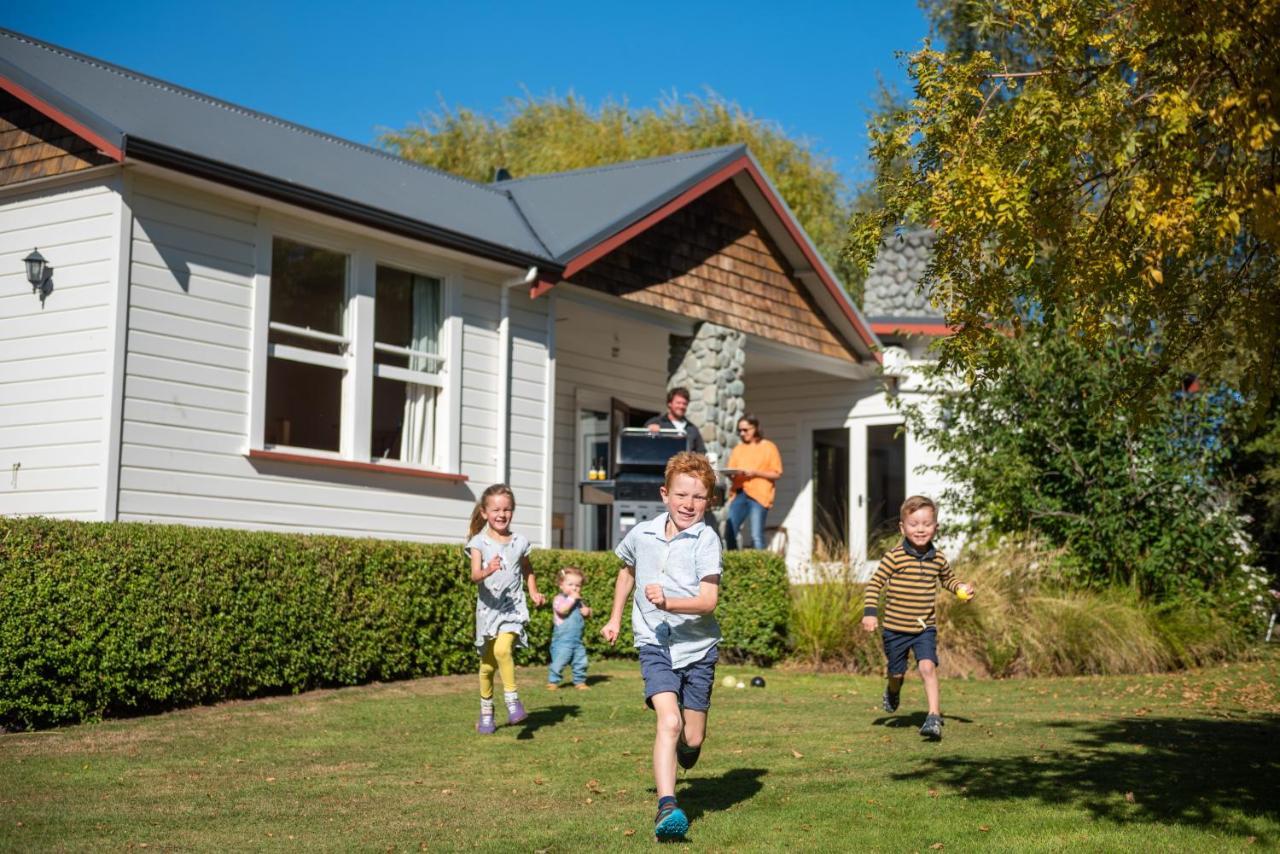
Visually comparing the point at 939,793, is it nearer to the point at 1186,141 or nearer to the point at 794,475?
the point at 1186,141

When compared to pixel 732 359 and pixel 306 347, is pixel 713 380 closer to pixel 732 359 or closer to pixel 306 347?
pixel 732 359

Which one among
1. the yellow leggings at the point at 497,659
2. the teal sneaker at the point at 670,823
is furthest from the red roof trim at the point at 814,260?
the teal sneaker at the point at 670,823

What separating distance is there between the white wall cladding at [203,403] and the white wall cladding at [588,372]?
15.1 feet

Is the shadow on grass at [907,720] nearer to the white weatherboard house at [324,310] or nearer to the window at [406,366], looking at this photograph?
the white weatherboard house at [324,310]

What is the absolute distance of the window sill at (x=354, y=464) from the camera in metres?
12.3

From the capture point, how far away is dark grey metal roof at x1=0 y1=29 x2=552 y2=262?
37.9 ft

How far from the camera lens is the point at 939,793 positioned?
6.75 meters

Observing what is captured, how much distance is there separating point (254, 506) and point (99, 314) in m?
2.11

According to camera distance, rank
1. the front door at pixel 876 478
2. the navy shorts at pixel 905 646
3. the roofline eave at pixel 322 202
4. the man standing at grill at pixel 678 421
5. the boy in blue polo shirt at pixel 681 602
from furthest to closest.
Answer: the front door at pixel 876 478 < the man standing at grill at pixel 678 421 < the roofline eave at pixel 322 202 < the navy shorts at pixel 905 646 < the boy in blue polo shirt at pixel 681 602

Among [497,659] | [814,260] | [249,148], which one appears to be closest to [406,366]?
[249,148]

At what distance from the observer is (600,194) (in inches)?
Result: 693

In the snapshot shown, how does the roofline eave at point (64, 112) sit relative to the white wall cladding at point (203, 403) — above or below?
above

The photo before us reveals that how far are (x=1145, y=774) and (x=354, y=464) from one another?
8079 millimetres

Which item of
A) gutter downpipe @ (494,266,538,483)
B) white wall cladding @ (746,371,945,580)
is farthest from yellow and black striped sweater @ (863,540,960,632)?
white wall cladding @ (746,371,945,580)
